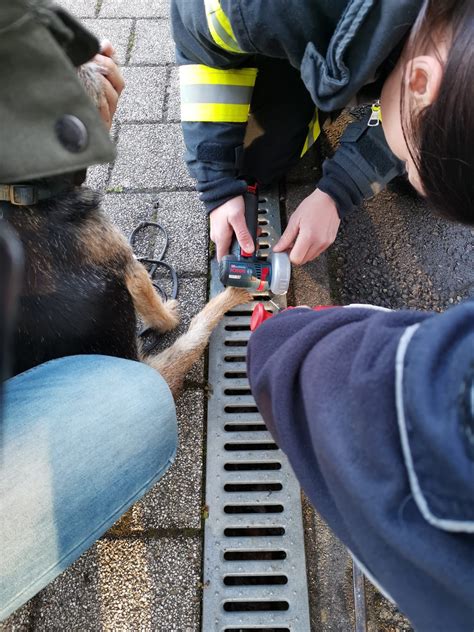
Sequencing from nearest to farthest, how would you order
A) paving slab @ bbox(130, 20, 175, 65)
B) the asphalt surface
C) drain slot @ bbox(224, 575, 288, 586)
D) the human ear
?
1. the human ear
2. drain slot @ bbox(224, 575, 288, 586)
3. the asphalt surface
4. paving slab @ bbox(130, 20, 175, 65)

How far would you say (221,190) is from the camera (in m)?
1.76

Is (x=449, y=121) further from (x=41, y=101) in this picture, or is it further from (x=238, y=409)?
(x=238, y=409)

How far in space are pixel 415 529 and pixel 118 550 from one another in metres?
1.18

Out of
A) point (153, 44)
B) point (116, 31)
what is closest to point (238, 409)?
point (153, 44)

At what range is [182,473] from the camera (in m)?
1.64

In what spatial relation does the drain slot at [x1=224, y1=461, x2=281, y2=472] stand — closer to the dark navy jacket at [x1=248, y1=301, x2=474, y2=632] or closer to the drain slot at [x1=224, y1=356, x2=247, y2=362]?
the drain slot at [x1=224, y1=356, x2=247, y2=362]

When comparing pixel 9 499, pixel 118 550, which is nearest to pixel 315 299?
pixel 118 550

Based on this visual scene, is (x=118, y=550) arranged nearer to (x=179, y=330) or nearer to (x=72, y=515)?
(x=72, y=515)

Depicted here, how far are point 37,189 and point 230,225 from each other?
2.45 feet

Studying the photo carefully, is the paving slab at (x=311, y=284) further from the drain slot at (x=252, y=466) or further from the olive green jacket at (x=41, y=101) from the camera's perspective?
the olive green jacket at (x=41, y=101)

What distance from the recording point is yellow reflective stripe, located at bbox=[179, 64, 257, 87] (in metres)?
1.64

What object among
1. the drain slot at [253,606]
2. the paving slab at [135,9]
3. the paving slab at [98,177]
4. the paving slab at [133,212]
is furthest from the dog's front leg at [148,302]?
the paving slab at [135,9]

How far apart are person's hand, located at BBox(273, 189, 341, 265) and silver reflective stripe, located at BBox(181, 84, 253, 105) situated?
1.42 feet

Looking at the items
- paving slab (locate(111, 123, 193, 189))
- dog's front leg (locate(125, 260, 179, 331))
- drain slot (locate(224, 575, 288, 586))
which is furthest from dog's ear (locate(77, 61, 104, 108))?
drain slot (locate(224, 575, 288, 586))
